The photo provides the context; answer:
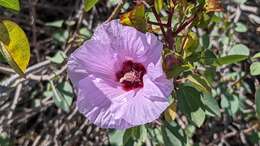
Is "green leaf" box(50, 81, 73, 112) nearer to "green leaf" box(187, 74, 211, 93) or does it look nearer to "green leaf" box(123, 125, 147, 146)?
"green leaf" box(123, 125, 147, 146)

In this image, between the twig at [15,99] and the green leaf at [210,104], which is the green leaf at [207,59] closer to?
the green leaf at [210,104]

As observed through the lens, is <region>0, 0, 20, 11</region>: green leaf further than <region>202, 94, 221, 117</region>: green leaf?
No

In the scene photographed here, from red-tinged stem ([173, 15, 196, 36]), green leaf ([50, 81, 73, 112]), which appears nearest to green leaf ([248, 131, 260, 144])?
green leaf ([50, 81, 73, 112])

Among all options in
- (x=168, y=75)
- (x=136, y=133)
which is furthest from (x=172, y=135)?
(x=168, y=75)

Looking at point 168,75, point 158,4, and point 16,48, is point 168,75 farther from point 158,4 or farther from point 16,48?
point 16,48

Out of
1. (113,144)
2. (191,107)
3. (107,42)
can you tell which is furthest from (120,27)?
(113,144)

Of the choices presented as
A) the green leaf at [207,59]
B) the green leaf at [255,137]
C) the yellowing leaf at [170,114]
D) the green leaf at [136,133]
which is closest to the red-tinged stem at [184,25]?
the green leaf at [207,59]
